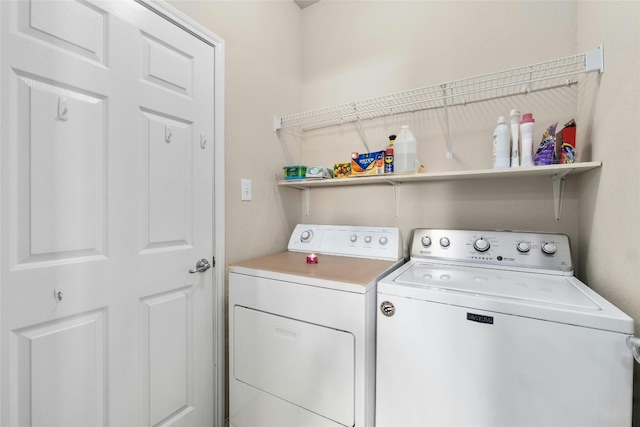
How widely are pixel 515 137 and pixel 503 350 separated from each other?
103 centimetres

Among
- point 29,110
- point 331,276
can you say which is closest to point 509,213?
point 331,276

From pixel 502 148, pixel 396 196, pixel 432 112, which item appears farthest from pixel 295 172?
pixel 502 148

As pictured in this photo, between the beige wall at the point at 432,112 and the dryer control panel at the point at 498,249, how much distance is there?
0.13 meters

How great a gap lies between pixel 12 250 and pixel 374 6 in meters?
2.39

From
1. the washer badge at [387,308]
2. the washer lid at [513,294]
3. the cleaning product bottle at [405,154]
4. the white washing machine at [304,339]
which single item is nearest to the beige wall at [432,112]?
the washer lid at [513,294]

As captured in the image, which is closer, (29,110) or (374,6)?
(29,110)

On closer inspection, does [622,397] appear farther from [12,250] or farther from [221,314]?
[12,250]

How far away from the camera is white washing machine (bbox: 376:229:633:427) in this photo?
0.82 meters

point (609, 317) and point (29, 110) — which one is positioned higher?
point (29, 110)

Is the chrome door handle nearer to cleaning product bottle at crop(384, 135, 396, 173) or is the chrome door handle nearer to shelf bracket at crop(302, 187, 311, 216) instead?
shelf bracket at crop(302, 187, 311, 216)

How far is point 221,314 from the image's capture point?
5.15 feet

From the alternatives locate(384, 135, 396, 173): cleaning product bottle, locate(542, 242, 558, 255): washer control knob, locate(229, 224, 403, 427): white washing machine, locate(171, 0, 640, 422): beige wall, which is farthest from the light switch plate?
locate(542, 242, 558, 255): washer control knob

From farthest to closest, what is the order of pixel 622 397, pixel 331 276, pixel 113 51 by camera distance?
pixel 331 276, pixel 113 51, pixel 622 397

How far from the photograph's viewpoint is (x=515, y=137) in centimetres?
138
